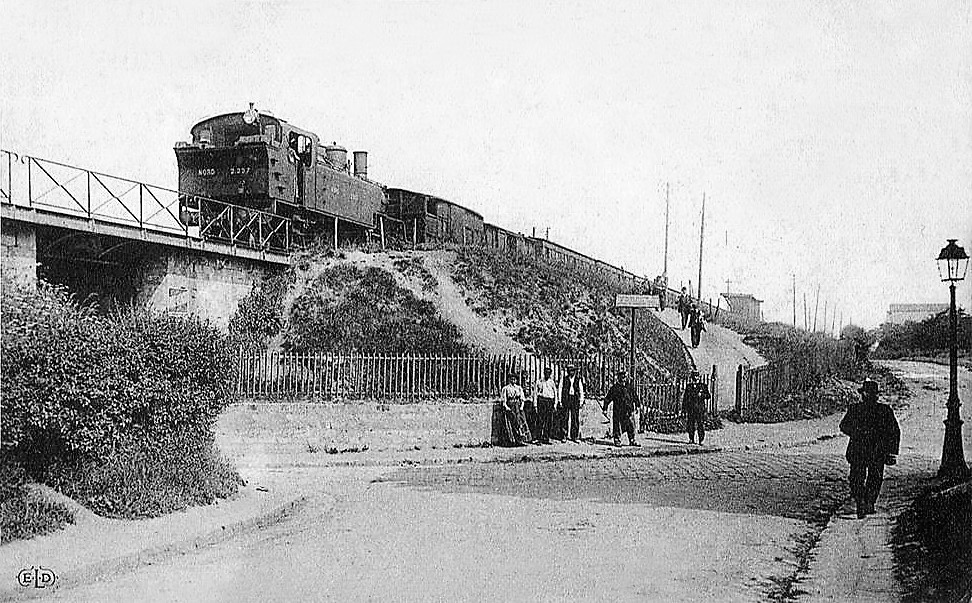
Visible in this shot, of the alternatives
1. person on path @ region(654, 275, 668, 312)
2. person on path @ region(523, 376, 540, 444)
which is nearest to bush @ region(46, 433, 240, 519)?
person on path @ region(654, 275, 668, 312)

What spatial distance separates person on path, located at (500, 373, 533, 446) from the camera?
15578mm

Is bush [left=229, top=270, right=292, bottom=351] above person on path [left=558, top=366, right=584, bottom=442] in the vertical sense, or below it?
above

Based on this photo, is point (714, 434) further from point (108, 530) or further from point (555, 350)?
point (108, 530)

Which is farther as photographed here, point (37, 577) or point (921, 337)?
point (921, 337)

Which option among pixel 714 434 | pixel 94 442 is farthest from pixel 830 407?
pixel 94 442

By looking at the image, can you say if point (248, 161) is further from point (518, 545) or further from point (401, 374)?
point (518, 545)

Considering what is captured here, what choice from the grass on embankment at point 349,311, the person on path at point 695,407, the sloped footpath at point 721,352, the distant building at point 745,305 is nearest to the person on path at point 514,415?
the grass on embankment at point 349,311

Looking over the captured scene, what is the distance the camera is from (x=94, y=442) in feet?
26.5

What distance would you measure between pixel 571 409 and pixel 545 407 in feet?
1.71

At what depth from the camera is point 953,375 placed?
22.2 ft

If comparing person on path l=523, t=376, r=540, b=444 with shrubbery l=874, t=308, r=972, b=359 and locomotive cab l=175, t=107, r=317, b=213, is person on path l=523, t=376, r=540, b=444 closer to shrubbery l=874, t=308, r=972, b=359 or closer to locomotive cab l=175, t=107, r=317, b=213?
locomotive cab l=175, t=107, r=317, b=213

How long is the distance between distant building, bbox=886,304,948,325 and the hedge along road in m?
2.23

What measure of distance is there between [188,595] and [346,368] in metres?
9.29

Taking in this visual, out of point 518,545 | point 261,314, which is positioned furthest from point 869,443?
point 261,314
